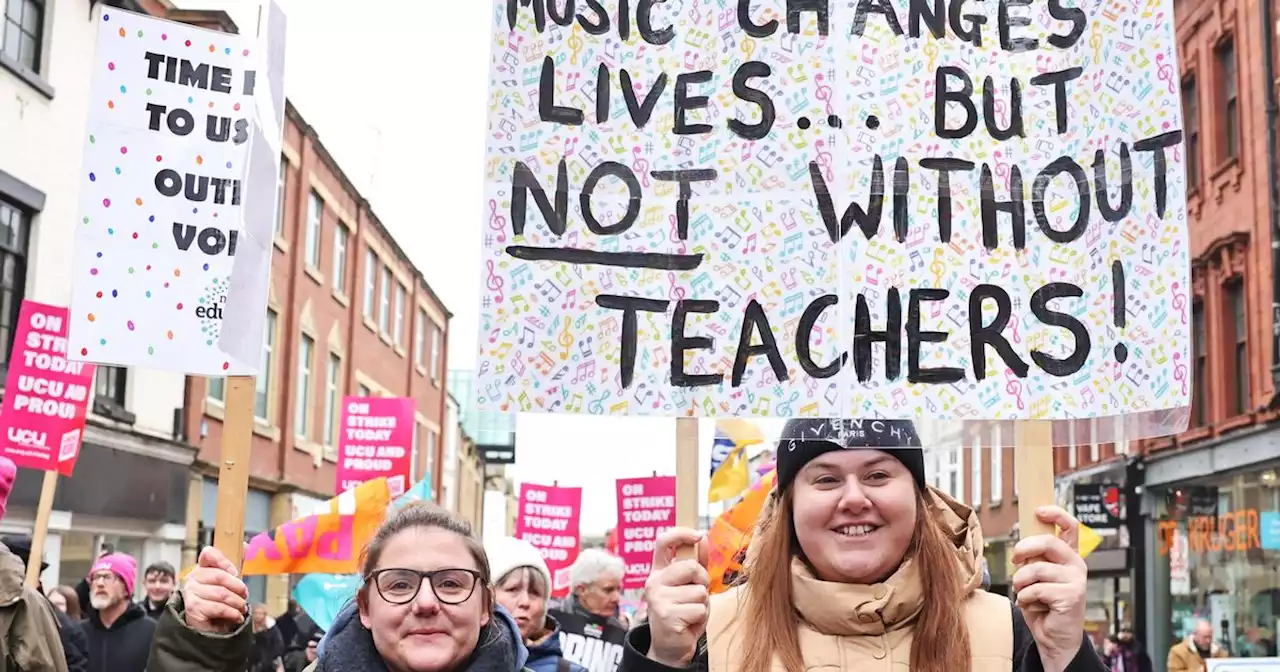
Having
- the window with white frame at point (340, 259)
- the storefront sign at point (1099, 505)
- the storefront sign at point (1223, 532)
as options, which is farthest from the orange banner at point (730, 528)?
the window with white frame at point (340, 259)

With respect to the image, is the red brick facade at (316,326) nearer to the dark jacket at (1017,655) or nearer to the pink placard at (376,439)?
the pink placard at (376,439)

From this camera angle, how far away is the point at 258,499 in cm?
2333

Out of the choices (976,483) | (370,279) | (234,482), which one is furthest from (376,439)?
(976,483)

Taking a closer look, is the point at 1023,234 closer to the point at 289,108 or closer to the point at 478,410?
the point at 478,410

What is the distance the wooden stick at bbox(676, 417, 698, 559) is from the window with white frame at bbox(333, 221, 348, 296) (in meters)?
25.1

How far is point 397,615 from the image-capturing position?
305 cm

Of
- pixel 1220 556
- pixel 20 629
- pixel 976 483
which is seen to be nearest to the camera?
pixel 20 629

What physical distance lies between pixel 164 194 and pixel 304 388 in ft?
73.4

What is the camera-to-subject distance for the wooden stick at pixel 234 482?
340 cm

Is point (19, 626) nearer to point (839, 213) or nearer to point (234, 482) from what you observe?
point (234, 482)

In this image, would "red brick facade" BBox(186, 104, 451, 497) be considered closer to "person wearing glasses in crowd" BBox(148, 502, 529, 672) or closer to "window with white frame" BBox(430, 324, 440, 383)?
"window with white frame" BBox(430, 324, 440, 383)

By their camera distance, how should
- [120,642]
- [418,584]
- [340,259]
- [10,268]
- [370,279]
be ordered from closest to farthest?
[418,584], [120,642], [10,268], [340,259], [370,279]

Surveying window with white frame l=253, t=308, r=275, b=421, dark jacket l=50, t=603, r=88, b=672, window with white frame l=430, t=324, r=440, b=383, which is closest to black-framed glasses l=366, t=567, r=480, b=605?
dark jacket l=50, t=603, r=88, b=672

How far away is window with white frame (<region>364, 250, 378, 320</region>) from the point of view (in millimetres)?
30525
